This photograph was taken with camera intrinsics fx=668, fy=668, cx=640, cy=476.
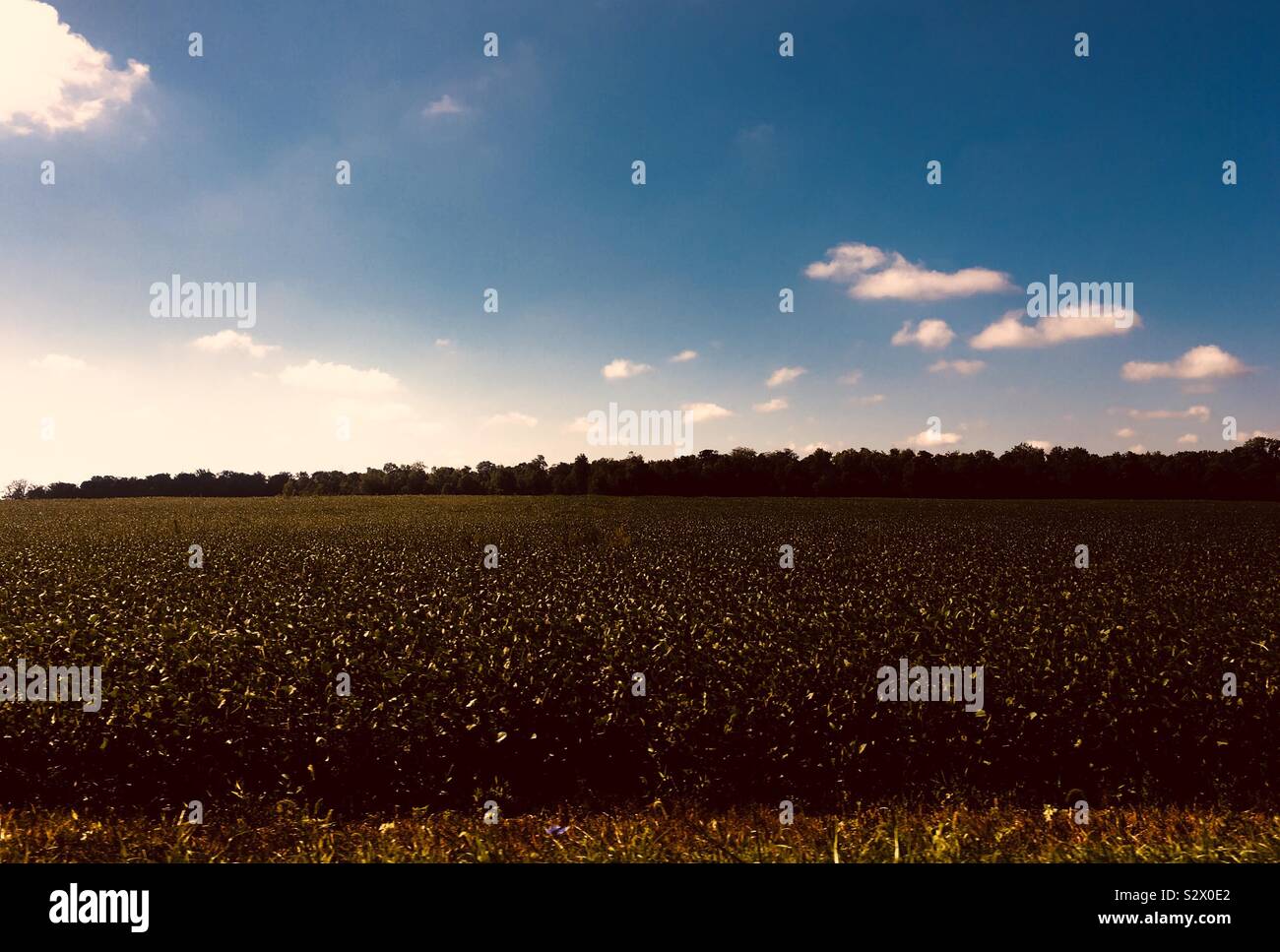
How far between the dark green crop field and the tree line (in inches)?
2823

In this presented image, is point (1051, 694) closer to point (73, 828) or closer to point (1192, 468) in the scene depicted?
point (73, 828)

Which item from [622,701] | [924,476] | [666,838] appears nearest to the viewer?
[666,838]

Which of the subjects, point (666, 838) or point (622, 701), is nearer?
point (666, 838)

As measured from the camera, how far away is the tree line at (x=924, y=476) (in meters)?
84.5

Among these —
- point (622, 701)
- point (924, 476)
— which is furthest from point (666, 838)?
point (924, 476)

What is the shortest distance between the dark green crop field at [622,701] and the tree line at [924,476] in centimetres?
7170

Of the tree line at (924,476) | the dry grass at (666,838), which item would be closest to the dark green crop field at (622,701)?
the dry grass at (666,838)

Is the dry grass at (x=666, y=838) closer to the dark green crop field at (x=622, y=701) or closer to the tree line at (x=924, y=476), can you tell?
the dark green crop field at (x=622, y=701)

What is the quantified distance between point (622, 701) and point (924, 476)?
87.9 m

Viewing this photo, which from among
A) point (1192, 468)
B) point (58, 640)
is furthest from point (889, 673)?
point (1192, 468)

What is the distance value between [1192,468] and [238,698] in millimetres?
108698

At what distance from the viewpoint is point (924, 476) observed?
8881cm

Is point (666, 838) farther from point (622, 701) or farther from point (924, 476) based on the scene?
point (924, 476)

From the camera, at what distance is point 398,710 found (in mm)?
→ 9133
